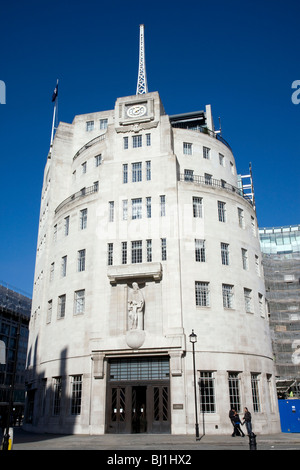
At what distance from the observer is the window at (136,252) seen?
38125 mm

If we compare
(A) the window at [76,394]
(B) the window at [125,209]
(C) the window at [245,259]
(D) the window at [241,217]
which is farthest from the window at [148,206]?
(A) the window at [76,394]

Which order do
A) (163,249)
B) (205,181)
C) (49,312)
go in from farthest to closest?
(205,181) < (49,312) < (163,249)

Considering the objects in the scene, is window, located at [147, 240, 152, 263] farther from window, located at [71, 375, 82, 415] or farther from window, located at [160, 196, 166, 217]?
window, located at [71, 375, 82, 415]

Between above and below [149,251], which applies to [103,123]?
above

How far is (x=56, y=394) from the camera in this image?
37969mm

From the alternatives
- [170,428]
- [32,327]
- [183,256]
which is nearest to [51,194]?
[32,327]

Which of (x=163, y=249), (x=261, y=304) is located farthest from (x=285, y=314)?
(x=163, y=249)

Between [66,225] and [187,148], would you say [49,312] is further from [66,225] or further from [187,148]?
[187,148]

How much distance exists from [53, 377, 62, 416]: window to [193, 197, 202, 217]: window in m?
20.1

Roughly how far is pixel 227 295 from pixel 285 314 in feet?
114
